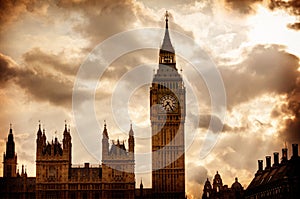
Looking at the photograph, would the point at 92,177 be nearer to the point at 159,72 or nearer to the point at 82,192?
the point at 82,192

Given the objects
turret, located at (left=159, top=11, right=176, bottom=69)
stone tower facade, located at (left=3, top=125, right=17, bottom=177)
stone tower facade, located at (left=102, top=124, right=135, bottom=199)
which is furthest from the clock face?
stone tower facade, located at (left=3, top=125, right=17, bottom=177)

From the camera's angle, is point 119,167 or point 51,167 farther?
point 51,167

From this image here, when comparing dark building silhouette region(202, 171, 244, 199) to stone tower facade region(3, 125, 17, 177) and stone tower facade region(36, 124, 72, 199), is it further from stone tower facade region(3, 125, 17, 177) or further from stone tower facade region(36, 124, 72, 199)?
stone tower facade region(3, 125, 17, 177)

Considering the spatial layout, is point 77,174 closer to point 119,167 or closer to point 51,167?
point 51,167

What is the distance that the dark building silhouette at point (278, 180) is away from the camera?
9739cm

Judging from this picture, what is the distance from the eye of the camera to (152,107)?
141 meters

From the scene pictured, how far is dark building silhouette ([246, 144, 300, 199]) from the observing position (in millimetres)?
97394

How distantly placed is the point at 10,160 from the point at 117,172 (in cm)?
2805

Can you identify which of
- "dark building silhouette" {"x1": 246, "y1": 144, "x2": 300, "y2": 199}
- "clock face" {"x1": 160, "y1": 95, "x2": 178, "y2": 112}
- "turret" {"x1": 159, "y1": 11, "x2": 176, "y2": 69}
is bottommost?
"dark building silhouette" {"x1": 246, "y1": 144, "x2": 300, "y2": 199}

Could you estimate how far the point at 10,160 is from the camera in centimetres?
15462

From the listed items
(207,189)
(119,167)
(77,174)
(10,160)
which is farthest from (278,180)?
(10,160)

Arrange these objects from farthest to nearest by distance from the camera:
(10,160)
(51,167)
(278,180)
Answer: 1. (10,160)
2. (51,167)
3. (278,180)

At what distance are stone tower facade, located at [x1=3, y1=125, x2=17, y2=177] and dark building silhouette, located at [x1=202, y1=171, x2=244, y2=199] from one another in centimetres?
3317

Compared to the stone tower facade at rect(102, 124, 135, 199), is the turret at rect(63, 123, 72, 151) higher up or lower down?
higher up
